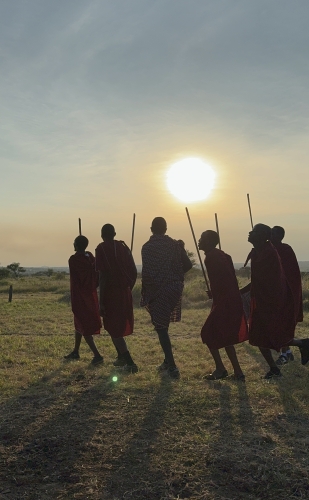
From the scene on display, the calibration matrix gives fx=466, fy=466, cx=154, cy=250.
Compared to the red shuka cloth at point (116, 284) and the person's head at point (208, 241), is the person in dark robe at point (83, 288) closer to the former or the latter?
the red shuka cloth at point (116, 284)

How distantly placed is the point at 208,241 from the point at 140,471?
3635mm

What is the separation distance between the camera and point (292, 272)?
751 cm

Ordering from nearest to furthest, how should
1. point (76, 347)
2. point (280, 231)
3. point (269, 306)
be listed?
point (269, 306) < point (280, 231) < point (76, 347)

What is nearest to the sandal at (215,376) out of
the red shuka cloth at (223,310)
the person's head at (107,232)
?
the red shuka cloth at (223,310)

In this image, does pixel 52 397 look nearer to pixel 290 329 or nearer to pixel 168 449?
pixel 168 449

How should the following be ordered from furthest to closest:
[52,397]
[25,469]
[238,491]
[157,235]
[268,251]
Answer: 1. [157,235]
2. [268,251]
3. [52,397]
4. [25,469]
5. [238,491]

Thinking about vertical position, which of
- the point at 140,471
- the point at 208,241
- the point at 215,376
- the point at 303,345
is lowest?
the point at 140,471

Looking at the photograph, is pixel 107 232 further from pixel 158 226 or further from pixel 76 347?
pixel 76 347

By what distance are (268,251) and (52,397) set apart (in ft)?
11.1

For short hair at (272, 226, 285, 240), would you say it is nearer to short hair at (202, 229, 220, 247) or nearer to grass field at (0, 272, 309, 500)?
short hair at (202, 229, 220, 247)

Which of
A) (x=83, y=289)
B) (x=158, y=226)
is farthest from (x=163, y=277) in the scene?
(x=83, y=289)

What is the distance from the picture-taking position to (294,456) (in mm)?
3865

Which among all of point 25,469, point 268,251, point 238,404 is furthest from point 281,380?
point 25,469

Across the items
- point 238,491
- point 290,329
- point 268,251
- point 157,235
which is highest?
point 157,235
